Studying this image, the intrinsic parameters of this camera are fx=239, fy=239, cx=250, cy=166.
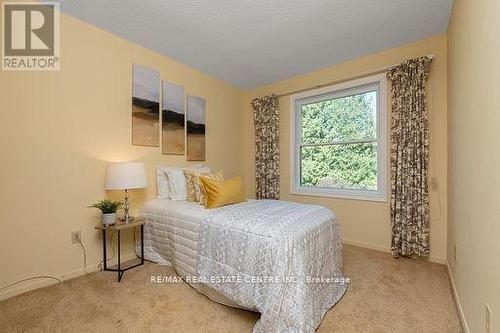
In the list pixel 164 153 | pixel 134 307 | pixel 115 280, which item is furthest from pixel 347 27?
pixel 115 280

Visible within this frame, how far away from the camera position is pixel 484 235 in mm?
1197

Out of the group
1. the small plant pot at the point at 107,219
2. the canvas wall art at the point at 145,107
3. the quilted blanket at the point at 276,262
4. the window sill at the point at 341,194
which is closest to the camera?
the quilted blanket at the point at 276,262

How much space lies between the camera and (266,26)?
2.40 metres

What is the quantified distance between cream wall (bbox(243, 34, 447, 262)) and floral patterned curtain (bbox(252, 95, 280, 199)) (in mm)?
115

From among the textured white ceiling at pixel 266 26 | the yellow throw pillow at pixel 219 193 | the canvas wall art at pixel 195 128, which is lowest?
the yellow throw pillow at pixel 219 193

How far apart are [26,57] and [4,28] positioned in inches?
9.0

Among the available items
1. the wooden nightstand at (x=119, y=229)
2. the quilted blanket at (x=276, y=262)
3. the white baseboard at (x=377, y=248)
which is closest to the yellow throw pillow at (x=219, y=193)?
the quilted blanket at (x=276, y=262)

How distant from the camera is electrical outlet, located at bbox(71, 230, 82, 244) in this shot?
2.27 metres

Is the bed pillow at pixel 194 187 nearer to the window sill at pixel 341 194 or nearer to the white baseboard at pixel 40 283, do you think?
the white baseboard at pixel 40 283

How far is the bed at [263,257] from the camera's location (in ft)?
4.78

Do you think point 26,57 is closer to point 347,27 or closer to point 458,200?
point 347,27

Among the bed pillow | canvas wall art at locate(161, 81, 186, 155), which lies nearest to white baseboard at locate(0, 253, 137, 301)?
the bed pillow

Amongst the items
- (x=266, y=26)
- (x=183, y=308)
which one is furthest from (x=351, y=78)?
(x=183, y=308)

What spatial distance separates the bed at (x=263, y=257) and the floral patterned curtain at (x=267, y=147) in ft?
5.02
